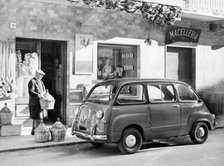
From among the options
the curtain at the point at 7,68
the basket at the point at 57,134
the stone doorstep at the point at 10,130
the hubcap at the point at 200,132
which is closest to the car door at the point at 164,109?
the hubcap at the point at 200,132

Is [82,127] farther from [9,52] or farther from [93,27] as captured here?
[93,27]

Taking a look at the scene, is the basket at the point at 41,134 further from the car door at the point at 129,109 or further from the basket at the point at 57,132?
the car door at the point at 129,109

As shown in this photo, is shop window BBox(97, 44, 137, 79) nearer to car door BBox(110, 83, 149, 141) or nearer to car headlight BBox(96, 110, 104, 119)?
car door BBox(110, 83, 149, 141)

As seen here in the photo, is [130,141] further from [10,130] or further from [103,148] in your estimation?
[10,130]

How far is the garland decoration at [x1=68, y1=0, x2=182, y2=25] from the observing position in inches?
456

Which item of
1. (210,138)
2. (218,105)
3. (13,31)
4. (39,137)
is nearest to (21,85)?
(13,31)

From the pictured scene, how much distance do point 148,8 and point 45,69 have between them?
4.48m

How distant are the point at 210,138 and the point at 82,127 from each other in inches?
158

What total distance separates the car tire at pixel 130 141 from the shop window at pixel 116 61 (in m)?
5.37

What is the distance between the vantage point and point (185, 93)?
884 cm

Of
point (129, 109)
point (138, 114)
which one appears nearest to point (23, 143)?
point (129, 109)

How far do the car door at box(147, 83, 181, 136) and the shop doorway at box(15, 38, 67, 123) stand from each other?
182 inches

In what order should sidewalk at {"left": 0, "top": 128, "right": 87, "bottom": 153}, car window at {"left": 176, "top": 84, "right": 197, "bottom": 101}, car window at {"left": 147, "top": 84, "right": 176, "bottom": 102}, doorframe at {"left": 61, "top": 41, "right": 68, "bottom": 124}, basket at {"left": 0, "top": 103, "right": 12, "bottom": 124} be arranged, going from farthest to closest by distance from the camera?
doorframe at {"left": 61, "top": 41, "right": 68, "bottom": 124}
basket at {"left": 0, "top": 103, "right": 12, "bottom": 124}
car window at {"left": 176, "top": 84, "right": 197, "bottom": 101}
sidewalk at {"left": 0, "top": 128, "right": 87, "bottom": 153}
car window at {"left": 147, "top": 84, "right": 176, "bottom": 102}

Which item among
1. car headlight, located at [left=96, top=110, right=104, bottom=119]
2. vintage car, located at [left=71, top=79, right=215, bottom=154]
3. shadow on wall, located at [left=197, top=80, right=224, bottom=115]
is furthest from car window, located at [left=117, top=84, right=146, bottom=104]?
shadow on wall, located at [left=197, top=80, right=224, bottom=115]
